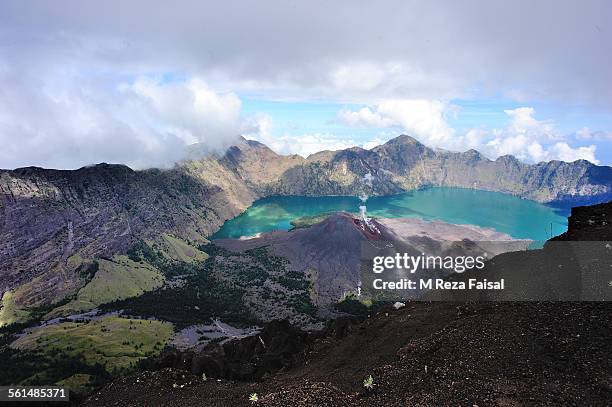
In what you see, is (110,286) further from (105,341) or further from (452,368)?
(452,368)

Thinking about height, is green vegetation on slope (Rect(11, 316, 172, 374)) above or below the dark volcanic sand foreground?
below

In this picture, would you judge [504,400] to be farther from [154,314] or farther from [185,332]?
[154,314]

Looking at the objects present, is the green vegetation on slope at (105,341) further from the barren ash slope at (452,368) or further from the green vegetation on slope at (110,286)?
the barren ash slope at (452,368)

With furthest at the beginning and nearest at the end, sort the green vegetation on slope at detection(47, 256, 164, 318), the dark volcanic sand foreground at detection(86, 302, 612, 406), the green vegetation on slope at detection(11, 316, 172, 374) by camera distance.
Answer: the green vegetation on slope at detection(47, 256, 164, 318) → the green vegetation on slope at detection(11, 316, 172, 374) → the dark volcanic sand foreground at detection(86, 302, 612, 406)

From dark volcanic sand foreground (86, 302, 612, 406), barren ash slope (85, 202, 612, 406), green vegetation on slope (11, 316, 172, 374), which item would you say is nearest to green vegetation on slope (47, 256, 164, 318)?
green vegetation on slope (11, 316, 172, 374)

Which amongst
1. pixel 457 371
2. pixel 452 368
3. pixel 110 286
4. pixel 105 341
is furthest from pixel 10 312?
pixel 457 371

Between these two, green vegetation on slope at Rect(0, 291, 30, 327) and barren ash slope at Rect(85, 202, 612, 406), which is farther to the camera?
green vegetation on slope at Rect(0, 291, 30, 327)

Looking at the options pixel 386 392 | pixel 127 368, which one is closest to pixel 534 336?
pixel 386 392

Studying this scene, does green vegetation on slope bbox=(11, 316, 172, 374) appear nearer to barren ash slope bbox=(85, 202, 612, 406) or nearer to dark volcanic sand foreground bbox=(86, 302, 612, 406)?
dark volcanic sand foreground bbox=(86, 302, 612, 406)
